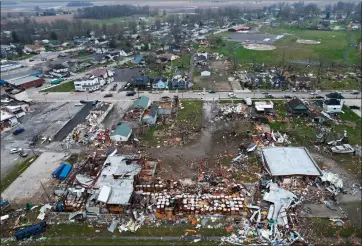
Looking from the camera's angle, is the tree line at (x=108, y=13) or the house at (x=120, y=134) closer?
the house at (x=120, y=134)

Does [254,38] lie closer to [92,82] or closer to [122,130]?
[92,82]

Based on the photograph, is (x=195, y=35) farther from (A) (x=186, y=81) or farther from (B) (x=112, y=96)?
(B) (x=112, y=96)

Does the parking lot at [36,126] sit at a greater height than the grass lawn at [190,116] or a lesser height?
lesser

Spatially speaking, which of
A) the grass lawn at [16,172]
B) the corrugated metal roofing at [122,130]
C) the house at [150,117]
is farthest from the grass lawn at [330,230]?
the grass lawn at [16,172]

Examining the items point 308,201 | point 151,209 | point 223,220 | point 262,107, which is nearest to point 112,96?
point 262,107

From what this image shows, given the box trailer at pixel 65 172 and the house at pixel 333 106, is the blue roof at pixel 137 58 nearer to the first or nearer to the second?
the box trailer at pixel 65 172
